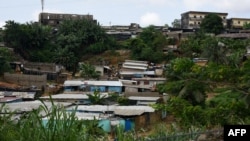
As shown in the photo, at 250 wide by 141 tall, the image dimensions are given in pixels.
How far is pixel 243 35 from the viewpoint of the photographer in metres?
42.3

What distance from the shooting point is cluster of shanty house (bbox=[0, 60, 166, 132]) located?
63.6 ft

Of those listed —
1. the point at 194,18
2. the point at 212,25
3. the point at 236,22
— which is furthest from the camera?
the point at 194,18

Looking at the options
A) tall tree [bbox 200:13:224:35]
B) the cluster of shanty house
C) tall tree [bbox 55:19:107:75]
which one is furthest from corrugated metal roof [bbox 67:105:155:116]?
tall tree [bbox 200:13:224:35]

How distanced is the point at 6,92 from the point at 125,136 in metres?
22.5

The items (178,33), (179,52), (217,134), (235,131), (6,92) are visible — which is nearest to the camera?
(235,131)

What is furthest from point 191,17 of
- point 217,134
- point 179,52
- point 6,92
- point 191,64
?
point 217,134

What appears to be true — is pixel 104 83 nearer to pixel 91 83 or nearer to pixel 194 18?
pixel 91 83

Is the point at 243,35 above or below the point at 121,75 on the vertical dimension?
above

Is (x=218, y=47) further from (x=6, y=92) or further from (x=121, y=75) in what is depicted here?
(x=6, y=92)

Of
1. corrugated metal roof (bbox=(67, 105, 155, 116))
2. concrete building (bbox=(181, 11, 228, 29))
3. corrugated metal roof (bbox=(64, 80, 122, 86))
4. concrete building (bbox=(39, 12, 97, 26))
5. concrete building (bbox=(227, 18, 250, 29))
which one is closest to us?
corrugated metal roof (bbox=(67, 105, 155, 116))

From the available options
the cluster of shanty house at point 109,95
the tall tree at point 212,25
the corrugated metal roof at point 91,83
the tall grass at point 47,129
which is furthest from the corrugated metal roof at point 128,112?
the tall tree at point 212,25

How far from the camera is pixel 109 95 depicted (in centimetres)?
2509

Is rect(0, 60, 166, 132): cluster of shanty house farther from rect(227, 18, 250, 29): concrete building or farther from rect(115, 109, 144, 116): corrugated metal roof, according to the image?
rect(227, 18, 250, 29): concrete building

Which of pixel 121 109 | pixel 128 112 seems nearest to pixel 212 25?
pixel 121 109
